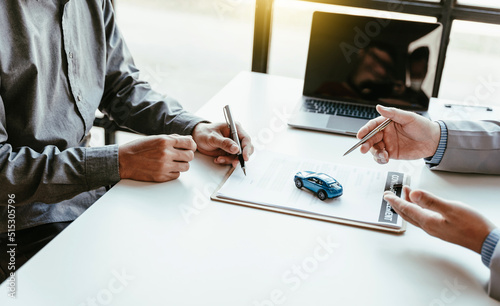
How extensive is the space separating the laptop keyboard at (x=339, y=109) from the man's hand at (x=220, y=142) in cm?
40

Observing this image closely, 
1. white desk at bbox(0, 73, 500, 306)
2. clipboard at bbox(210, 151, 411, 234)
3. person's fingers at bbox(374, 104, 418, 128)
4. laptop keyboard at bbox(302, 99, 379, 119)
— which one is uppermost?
person's fingers at bbox(374, 104, 418, 128)

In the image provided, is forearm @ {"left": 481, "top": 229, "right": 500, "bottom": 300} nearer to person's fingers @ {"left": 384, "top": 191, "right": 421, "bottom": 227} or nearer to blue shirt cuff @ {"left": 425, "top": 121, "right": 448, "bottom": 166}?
person's fingers @ {"left": 384, "top": 191, "right": 421, "bottom": 227}

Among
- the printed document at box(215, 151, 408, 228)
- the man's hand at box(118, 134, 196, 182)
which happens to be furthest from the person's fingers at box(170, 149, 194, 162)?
the printed document at box(215, 151, 408, 228)

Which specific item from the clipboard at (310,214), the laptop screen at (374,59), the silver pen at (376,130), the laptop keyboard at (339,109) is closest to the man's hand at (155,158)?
the clipboard at (310,214)

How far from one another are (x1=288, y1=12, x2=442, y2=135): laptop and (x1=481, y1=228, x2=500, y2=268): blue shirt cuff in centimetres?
72

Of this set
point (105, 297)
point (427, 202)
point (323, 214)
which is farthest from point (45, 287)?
point (427, 202)

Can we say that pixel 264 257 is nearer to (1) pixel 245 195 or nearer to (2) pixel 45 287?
(1) pixel 245 195

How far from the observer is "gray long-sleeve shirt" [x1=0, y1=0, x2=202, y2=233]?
1.19 meters

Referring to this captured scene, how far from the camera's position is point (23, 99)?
4.17ft

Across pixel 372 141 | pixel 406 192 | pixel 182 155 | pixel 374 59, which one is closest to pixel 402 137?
pixel 372 141

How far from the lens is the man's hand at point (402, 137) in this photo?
131 cm

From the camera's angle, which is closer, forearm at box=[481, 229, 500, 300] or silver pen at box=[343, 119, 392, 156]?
forearm at box=[481, 229, 500, 300]

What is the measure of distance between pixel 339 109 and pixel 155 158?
29.3 inches

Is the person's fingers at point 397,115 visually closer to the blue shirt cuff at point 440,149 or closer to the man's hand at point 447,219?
the blue shirt cuff at point 440,149
